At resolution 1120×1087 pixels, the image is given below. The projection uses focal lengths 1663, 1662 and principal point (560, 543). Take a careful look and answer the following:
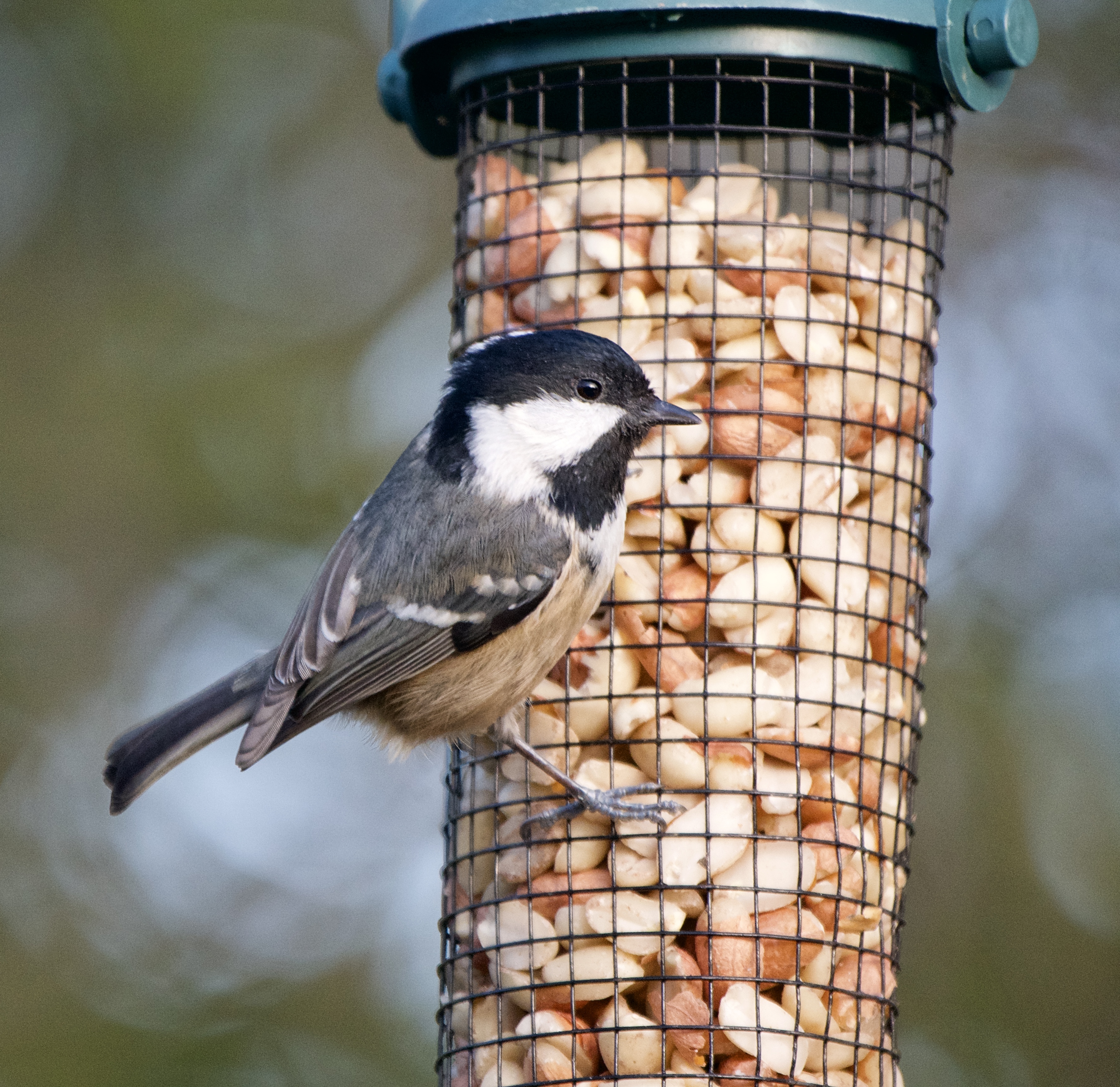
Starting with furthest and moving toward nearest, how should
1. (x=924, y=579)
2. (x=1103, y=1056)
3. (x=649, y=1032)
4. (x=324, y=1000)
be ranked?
(x=324, y=1000)
(x=1103, y=1056)
(x=924, y=579)
(x=649, y=1032)

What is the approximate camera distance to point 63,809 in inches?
201

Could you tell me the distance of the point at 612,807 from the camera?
104 inches

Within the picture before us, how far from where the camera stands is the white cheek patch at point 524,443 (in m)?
2.67

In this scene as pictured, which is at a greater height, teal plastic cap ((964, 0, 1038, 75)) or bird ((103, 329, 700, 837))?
teal plastic cap ((964, 0, 1038, 75))

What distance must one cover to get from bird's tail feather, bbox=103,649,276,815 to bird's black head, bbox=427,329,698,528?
50 cm

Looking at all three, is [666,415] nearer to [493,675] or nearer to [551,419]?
[551,419]

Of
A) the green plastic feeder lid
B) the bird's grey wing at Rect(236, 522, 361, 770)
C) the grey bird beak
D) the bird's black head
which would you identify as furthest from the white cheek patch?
the green plastic feeder lid

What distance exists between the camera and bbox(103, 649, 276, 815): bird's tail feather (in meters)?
2.76

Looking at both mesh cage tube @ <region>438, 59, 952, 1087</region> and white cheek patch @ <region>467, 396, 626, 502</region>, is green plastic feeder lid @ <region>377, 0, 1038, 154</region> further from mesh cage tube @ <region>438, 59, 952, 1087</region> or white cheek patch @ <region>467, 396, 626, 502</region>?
white cheek patch @ <region>467, 396, 626, 502</region>

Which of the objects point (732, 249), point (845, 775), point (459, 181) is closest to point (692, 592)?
point (845, 775)

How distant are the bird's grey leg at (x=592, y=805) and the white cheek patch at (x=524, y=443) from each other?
1.43ft

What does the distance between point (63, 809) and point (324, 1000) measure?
105 cm

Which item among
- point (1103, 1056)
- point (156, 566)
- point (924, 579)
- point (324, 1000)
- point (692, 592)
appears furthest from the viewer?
point (156, 566)

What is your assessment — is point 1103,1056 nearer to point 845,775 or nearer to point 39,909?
point 845,775
